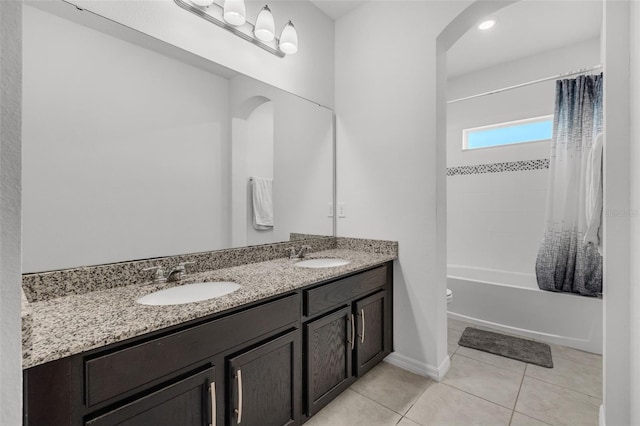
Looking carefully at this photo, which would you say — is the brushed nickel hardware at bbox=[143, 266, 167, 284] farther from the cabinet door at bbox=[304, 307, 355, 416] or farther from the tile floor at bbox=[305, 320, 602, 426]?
the tile floor at bbox=[305, 320, 602, 426]

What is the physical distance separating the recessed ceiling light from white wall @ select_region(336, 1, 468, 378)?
93cm

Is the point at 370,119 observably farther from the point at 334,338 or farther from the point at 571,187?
the point at 571,187

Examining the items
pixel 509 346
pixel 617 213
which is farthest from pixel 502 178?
pixel 617 213

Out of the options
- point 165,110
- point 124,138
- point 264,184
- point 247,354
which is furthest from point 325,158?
point 247,354

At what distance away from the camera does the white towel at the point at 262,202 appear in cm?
195

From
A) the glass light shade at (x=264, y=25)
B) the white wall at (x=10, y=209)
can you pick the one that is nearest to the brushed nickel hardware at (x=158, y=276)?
the white wall at (x=10, y=209)

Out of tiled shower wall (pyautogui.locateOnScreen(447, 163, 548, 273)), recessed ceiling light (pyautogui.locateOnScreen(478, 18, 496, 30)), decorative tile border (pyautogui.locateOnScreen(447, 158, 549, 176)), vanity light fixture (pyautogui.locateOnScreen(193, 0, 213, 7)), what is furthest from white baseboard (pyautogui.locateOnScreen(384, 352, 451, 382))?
recessed ceiling light (pyautogui.locateOnScreen(478, 18, 496, 30))

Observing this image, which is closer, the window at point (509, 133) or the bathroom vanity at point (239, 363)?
the bathroom vanity at point (239, 363)

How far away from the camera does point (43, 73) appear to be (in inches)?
45.1

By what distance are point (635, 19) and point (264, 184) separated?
192 cm

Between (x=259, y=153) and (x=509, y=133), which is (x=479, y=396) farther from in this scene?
(x=509, y=133)

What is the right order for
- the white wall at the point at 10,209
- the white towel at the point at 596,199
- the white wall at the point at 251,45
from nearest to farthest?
the white wall at the point at 10,209 < the white wall at the point at 251,45 < the white towel at the point at 596,199

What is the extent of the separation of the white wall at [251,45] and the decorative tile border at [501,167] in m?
2.03

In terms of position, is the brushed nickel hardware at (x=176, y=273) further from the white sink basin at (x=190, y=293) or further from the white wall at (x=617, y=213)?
the white wall at (x=617, y=213)
